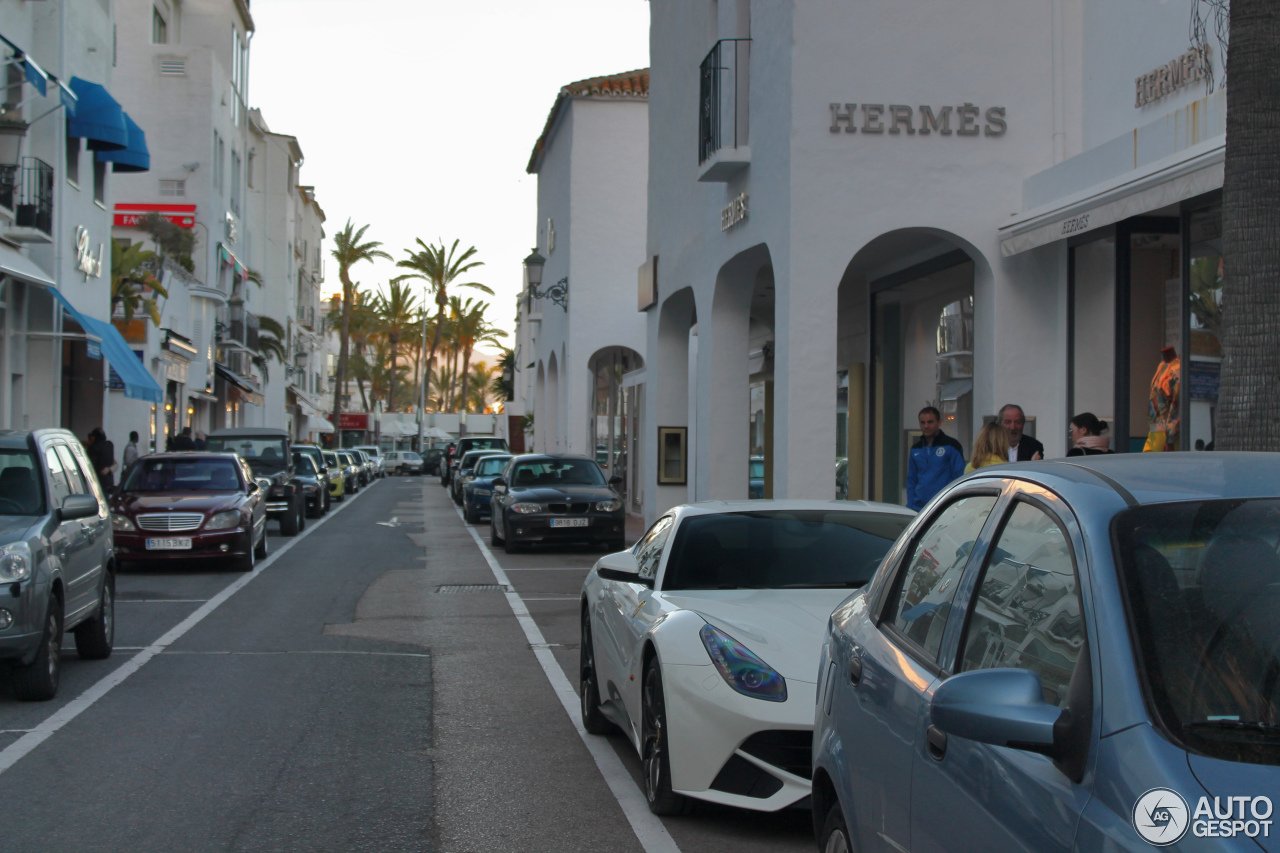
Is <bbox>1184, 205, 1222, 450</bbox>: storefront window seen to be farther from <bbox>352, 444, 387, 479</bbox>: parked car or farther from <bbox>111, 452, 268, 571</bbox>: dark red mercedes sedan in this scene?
<bbox>352, 444, 387, 479</bbox>: parked car

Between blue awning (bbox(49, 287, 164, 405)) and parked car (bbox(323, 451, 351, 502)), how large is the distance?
28.4ft

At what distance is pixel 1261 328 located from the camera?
6461mm

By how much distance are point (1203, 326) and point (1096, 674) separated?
31.6 feet

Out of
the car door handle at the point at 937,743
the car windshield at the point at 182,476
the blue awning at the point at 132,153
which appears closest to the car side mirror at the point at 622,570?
the car door handle at the point at 937,743

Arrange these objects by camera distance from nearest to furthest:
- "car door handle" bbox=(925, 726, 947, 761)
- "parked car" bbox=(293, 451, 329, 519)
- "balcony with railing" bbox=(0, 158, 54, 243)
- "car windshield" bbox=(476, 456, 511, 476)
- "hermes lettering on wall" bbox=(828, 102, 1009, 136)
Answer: "car door handle" bbox=(925, 726, 947, 761) → "hermes lettering on wall" bbox=(828, 102, 1009, 136) → "balcony with railing" bbox=(0, 158, 54, 243) → "parked car" bbox=(293, 451, 329, 519) → "car windshield" bbox=(476, 456, 511, 476)

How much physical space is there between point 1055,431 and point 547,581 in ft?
21.0

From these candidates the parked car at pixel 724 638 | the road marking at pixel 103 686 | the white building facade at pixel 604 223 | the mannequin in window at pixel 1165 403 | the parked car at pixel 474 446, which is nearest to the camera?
the parked car at pixel 724 638

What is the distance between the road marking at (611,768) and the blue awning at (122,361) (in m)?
15.7

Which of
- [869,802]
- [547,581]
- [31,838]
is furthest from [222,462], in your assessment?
[869,802]

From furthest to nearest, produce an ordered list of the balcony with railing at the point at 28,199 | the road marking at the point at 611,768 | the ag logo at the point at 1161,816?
the balcony with railing at the point at 28,199 < the road marking at the point at 611,768 < the ag logo at the point at 1161,816

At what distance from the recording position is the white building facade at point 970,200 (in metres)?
11.6

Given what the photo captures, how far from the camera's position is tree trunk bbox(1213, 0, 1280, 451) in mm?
6434

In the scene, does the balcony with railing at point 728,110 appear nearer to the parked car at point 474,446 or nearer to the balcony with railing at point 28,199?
the balcony with railing at point 28,199

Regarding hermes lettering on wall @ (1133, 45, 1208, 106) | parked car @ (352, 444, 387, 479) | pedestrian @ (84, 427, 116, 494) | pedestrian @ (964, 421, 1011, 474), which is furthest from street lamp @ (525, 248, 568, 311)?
parked car @ (352, 444, 387, 479)
